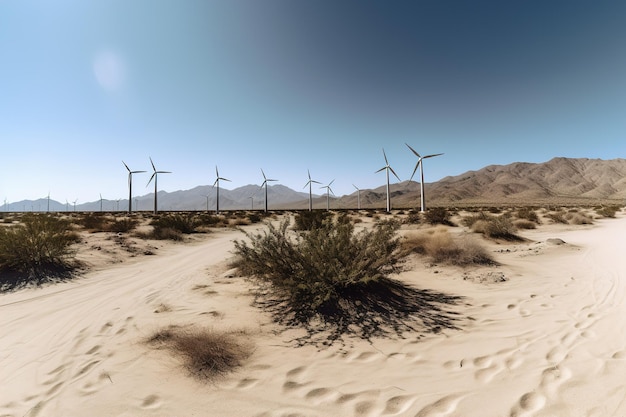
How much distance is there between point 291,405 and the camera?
2.88 m

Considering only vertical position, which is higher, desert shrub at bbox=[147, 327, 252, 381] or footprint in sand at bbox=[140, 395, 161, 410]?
desert shrub at bbox=[147, 327, 252, 381]

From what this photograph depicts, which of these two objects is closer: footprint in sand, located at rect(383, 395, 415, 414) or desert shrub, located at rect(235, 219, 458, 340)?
footprint in sand, located at rect(383, 395, 415, 414)

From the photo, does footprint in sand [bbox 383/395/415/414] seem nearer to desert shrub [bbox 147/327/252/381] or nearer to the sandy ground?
the sandy ground

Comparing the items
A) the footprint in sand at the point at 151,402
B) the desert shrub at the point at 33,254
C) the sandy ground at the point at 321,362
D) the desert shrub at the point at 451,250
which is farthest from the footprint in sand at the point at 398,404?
the desert shrub at the point at 33,254

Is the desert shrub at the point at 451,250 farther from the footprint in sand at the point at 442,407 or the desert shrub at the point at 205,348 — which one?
the desert shrub at the point at 205,348

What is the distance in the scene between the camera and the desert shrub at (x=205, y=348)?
346cm

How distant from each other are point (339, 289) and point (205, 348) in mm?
2790

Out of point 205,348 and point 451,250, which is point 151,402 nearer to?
point 205,348

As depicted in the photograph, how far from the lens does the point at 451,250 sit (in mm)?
9109

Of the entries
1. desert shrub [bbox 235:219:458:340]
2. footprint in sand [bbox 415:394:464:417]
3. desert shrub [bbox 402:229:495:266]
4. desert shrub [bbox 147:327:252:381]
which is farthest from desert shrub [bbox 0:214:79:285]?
desert shrub [bbox 402:229:495:266]

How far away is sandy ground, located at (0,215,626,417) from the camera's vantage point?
2.87 m

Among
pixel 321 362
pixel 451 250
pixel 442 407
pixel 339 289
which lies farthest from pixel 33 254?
pixel 451 250

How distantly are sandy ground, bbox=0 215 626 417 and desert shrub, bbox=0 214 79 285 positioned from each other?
186 cm

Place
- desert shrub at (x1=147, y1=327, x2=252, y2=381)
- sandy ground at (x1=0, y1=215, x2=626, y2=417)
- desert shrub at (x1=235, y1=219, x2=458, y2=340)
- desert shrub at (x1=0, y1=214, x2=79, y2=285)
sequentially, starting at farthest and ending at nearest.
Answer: desert shrub at (x1=0, y1=214, x2=79, y2=285)
desert shrub at (x1=235, y1=219, x2=458, y2=340)
desert shrub at (x1=147, y1=327, x2=252, y2=381)
sandy ground at (x1=0, y1=215, x2=626, y2=417)
